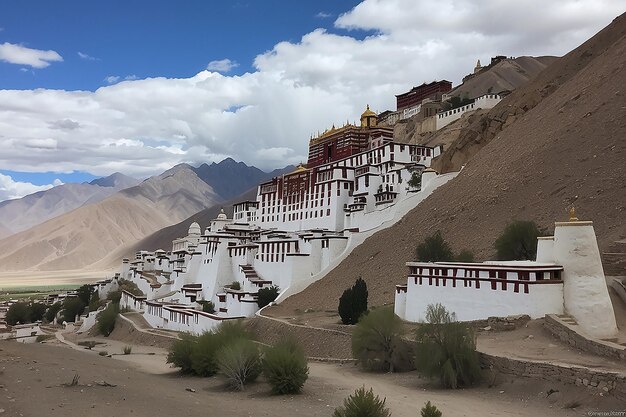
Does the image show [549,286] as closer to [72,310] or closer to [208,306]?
[208,306]

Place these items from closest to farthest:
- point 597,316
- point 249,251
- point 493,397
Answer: point 493,397
point 597,316
point 249,251

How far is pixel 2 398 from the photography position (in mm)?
12930

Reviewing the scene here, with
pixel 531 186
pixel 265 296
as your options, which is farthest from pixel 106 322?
pixel 531 186

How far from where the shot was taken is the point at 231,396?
51.2 feet

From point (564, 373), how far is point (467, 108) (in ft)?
180

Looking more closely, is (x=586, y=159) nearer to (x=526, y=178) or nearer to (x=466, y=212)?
(x=526, y=178)

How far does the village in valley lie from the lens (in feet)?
46.7

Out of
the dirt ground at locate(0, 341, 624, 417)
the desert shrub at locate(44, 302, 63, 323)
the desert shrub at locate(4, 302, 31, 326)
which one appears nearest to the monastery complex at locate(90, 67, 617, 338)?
the dirt ground at locate(0, 341, 624, 417)

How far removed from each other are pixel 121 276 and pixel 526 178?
51.3m

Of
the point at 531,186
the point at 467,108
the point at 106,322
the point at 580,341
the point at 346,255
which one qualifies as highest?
the point at 467,108

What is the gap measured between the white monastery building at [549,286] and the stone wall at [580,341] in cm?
76

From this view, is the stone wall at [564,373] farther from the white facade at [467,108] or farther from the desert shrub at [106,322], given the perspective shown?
the white facade at [467,108]

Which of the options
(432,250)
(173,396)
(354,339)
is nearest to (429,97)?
(432,250)

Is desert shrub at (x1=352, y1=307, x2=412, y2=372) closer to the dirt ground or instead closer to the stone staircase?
the dirt ground
